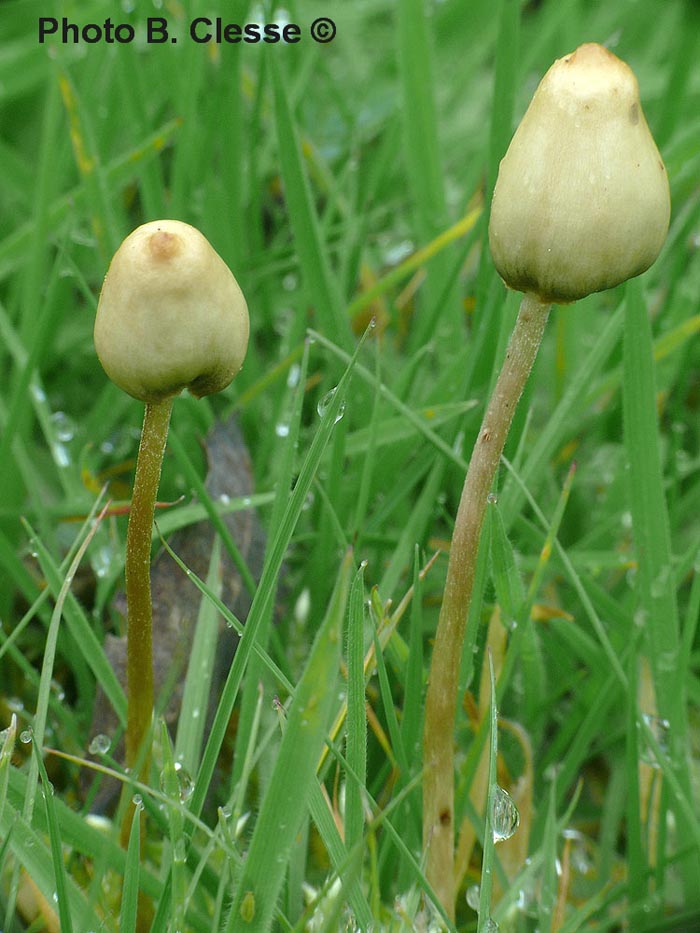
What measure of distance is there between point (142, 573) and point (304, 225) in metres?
0.64

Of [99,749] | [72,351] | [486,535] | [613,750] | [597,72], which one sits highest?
[597,72]

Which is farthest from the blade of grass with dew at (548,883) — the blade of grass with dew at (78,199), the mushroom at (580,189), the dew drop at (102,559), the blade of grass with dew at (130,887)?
the blade of grass with dew at (78,199)

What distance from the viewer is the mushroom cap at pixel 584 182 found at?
75cm

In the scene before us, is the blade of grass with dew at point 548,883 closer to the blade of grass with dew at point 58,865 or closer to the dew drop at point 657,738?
the dew drop at point 657,738

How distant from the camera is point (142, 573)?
0.91 meters

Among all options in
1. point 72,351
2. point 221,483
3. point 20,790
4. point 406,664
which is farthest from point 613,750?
point 72,351

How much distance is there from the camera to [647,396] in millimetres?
1102

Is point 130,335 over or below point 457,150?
over

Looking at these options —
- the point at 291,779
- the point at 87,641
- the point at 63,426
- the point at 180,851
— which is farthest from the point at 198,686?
the point at 63,426

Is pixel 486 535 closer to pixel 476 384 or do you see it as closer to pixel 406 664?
pixel 406 664

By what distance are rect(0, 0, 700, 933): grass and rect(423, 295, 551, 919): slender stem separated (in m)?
0.03

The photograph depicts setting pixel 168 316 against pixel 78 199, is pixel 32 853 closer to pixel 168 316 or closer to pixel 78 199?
pixel 168 316

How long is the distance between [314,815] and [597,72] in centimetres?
59

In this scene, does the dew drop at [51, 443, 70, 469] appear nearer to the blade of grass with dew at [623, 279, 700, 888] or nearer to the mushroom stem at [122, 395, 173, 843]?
the mushroom stem at [122, 395, 173, 843]
